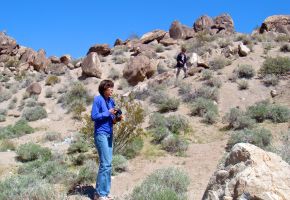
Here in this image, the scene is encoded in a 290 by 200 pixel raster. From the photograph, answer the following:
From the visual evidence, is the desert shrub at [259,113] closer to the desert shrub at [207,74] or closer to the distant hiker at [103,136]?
the desert shrub at [207,74]

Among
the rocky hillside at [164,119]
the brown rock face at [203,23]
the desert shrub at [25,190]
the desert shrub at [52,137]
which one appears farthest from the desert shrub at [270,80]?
the brown rock face at [203,23]

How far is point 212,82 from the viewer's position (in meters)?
19.5

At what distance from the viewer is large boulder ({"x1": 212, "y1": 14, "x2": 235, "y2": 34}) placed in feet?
114

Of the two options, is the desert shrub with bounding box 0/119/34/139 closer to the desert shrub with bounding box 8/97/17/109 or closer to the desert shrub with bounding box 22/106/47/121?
the desert shrub with bounding box 22/106/47/121

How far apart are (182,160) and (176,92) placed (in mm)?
8823

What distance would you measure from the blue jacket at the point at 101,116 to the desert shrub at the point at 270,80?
13712mm

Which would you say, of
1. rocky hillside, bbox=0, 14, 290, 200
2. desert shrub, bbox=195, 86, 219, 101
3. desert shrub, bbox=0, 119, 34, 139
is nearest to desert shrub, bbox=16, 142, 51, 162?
rocky hillside, bbox=0, 14, 290, 200

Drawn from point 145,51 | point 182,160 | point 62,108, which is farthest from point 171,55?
point 182,160

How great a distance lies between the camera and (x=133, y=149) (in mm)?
11883

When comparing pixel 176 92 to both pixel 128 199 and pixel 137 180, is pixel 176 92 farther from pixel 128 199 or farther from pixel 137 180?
pixel 128 199

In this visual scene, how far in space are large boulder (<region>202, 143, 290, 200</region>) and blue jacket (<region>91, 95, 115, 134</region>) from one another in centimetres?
227

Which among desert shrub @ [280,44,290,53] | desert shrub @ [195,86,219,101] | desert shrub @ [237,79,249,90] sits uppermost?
desert shrub @ [280,44,290,53]

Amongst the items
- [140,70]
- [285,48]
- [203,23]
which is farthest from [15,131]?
[203,23]

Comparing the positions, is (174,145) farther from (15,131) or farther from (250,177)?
(250,177)
